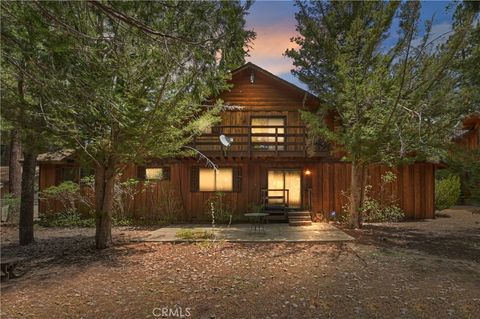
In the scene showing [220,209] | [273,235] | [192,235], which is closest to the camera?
[192,235]

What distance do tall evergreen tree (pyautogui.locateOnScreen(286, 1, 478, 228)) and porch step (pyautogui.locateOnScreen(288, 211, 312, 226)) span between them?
2.14 m

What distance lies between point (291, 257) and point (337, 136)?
4871 millimetres

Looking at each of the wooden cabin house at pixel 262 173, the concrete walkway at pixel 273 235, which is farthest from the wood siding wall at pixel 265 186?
the concrete walkway at pixel 273 235

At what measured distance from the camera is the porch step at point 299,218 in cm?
1434

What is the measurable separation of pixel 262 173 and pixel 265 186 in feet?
2.00

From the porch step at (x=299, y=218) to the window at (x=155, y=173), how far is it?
19.5ft

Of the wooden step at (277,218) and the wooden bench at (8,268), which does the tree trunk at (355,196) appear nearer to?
the wooden step at (277,218)

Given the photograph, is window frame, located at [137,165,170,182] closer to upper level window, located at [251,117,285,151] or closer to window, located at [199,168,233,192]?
window, located at [199,168,233,192]

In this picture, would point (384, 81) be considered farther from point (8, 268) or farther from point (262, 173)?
point (8, 268)

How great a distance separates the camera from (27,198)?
1113 cm

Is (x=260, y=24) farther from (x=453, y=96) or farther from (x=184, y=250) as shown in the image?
(x=453, y=96)

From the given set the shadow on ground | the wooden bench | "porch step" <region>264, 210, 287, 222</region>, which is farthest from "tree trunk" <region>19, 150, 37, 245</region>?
the shadow on ground

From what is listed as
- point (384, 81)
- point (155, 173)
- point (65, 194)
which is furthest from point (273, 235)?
point (65, 194)

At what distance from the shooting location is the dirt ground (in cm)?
560
